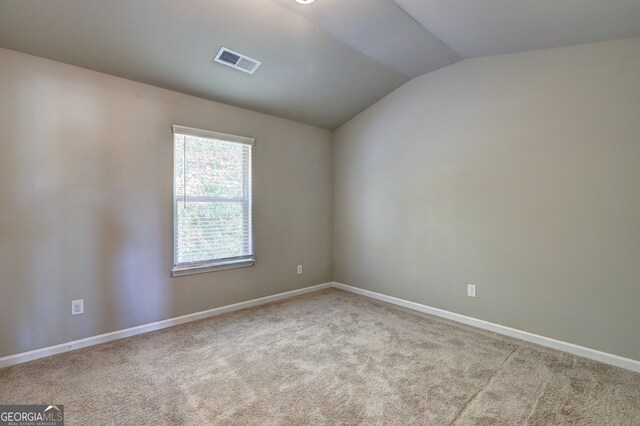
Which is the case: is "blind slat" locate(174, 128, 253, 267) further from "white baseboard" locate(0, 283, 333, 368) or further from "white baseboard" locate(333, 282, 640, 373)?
"white baseboard" locate(333, 282, 640, 373)

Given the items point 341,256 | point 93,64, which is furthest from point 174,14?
point 341,256

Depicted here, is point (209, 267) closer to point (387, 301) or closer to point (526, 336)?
point (387, 301)

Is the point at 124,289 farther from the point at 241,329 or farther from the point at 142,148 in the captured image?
the point at 142,148

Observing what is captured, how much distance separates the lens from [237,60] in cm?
279

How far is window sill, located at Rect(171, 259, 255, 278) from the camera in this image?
10.2 feet

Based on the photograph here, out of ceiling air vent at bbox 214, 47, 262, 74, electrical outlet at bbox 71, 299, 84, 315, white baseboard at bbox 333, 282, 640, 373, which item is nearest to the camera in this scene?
white baseboard at bbox 333, 282, 640, 373

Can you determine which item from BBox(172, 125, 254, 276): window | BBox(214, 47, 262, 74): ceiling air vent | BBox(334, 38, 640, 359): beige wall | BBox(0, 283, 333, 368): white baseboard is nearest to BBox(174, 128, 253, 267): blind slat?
BBox(172, 125, 254, 276): window

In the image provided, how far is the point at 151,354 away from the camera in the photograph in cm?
249

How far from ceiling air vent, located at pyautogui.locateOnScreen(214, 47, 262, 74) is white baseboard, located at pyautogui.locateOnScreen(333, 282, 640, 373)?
9.81 feet

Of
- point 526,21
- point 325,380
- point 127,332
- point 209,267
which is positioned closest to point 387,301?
point 325,380

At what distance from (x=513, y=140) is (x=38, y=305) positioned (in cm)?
422

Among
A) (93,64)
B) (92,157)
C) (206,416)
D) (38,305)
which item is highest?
(93,64)

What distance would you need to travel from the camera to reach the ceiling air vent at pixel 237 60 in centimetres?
268

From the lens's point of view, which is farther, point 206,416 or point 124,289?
point 124,289
